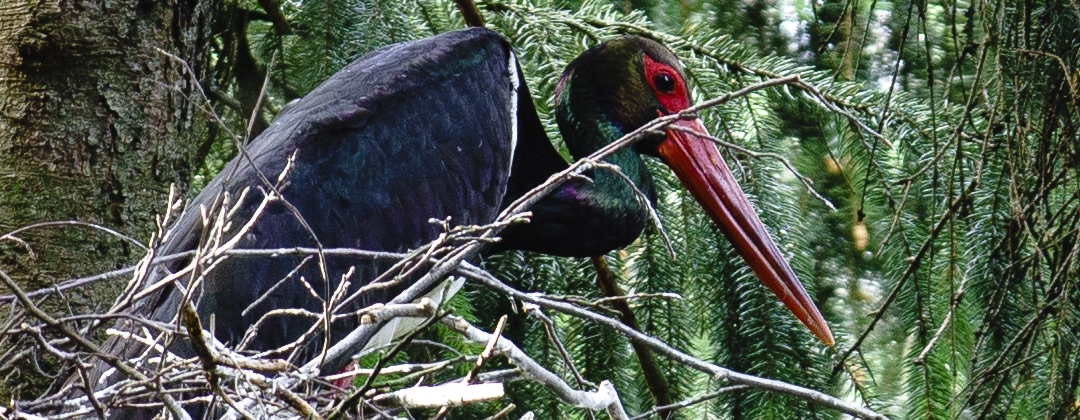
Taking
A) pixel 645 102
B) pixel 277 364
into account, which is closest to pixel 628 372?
pixel 645 102

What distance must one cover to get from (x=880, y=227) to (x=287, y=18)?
56.8 inches

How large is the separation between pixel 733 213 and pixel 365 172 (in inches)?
33.9

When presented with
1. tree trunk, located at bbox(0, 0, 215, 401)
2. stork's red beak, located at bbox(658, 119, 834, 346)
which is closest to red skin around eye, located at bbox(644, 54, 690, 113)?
stork's red beak, located at bbox(658, 119, 834, 346)

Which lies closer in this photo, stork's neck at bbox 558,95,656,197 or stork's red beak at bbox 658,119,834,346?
stork's red beak at bbox 658,119,834,346

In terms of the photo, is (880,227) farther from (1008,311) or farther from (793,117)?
(1008,311)

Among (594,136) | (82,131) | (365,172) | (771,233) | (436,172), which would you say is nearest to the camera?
(82,131)

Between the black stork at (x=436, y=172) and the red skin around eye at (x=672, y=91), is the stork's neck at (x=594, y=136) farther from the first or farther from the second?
the red skin around eye at (x=672, y=91)

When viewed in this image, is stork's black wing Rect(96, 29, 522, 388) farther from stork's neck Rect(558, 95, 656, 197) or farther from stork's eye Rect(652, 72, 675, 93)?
stork's eye Rect(652, 72, 675, 93)

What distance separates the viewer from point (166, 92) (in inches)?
97.0

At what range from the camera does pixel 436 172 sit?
2703 mm

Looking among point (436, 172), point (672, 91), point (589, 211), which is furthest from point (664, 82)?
point (436, 172)

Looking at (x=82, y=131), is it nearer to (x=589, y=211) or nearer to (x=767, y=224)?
(x=589, y=211)

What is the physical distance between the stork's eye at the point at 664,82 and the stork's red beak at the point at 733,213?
0.14 metres

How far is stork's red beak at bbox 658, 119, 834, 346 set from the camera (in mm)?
2836
